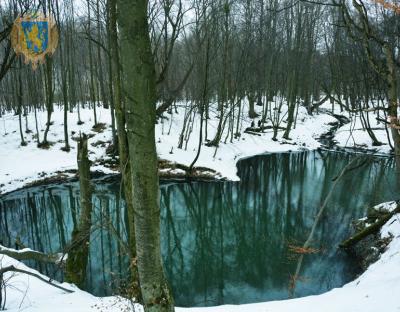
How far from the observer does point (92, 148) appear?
21.5m

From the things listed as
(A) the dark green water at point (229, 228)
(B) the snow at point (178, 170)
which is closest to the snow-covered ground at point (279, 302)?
(B) the snow at point (178, 170)

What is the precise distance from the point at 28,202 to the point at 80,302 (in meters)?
11.3

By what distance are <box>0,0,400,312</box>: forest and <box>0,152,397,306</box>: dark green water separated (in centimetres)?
7

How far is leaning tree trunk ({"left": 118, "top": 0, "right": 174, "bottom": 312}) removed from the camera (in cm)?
192

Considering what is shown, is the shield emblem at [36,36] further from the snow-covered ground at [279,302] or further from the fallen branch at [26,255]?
the snow-covered ground at [279,302]

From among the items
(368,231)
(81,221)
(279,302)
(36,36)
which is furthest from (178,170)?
(279,302)

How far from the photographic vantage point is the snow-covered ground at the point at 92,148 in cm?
1856

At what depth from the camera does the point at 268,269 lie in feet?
34.4

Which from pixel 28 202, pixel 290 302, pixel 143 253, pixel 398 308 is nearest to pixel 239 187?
pixel 28 202

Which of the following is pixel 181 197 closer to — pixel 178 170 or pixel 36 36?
pixel 178 170

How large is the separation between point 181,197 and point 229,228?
4100 millimetres

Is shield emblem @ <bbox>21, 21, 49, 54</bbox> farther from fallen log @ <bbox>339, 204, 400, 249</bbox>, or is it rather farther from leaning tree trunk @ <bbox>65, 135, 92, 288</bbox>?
fallen log @ <bbox>339, 204, 400, 249</bbox>

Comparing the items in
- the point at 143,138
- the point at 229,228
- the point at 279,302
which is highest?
the point at 143,138

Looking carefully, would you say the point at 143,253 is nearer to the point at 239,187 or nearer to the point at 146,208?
the point at 146,208
